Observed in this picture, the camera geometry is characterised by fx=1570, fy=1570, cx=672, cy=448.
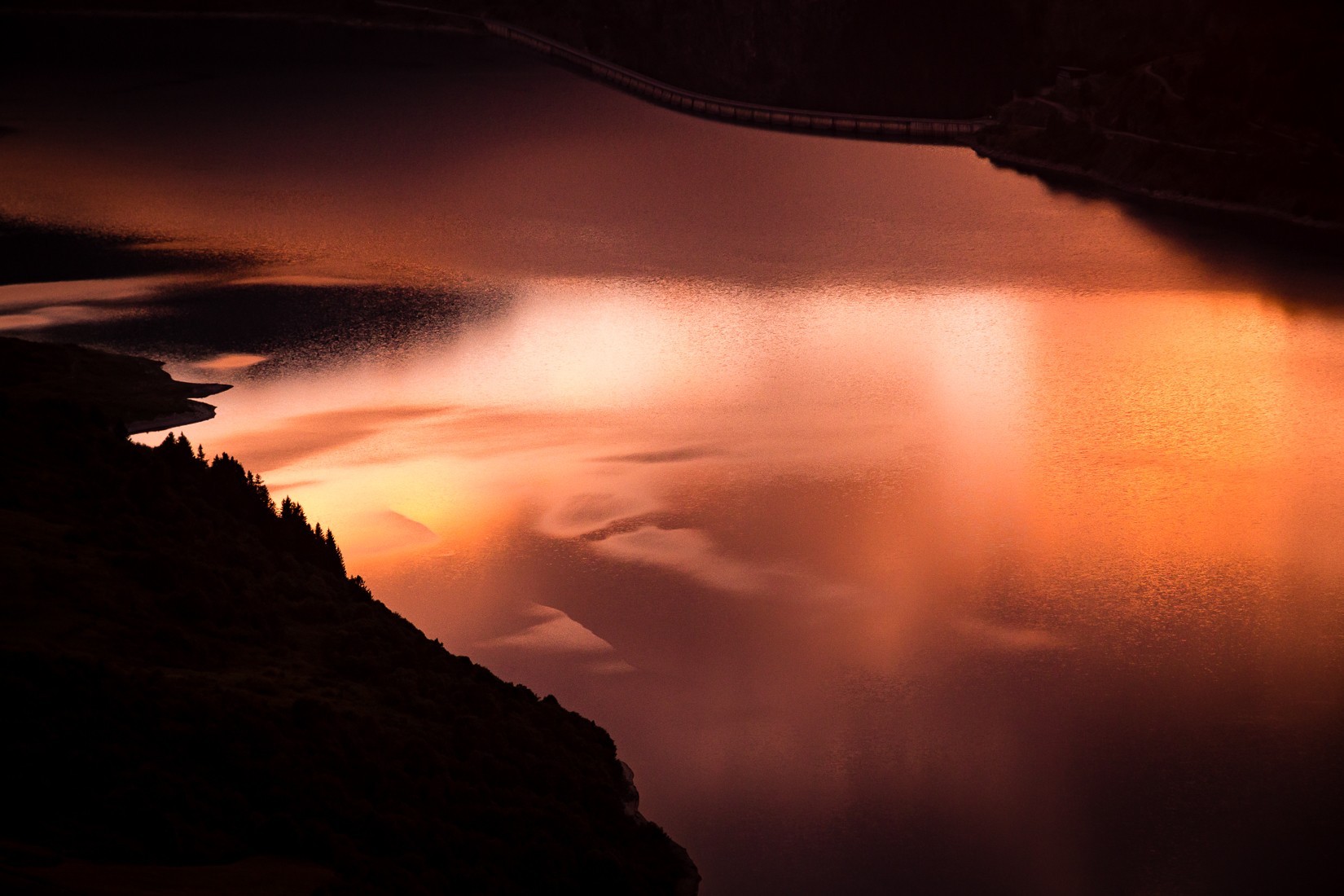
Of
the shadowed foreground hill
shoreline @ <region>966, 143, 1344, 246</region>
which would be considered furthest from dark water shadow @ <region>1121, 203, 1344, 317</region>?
the shadowed foreground hill

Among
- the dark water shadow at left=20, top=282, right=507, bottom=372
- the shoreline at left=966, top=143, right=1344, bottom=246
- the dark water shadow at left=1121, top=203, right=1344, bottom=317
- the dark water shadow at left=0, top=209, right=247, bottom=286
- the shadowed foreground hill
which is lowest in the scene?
the shadowed foreground hill

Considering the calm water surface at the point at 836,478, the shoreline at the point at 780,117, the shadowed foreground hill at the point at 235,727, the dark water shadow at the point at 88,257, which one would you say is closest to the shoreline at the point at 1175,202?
the shoreline at the point at 780,117

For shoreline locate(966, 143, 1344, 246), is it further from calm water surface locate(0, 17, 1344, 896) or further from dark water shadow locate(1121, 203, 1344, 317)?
calm water surface locate(0, 17, 1344, 896)

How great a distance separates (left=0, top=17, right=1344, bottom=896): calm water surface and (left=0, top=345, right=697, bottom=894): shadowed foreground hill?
192 cm

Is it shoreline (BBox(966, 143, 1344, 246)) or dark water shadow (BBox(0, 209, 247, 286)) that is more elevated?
shoreline (BBox(966, 143, 1344, 246))

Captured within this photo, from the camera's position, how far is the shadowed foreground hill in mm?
15578

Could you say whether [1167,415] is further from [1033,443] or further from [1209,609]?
[1209,609]

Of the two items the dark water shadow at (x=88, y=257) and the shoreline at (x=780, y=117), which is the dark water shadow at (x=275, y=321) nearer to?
the dark water shadow at (x=88, y=257)

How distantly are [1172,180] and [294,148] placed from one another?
139 feet

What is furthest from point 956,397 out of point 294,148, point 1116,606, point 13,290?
point 294,148

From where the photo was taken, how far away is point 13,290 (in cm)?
5094

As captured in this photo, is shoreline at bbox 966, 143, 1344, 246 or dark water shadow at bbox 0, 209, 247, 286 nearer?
dark water shadow at bbox 0, 209, 247, 286

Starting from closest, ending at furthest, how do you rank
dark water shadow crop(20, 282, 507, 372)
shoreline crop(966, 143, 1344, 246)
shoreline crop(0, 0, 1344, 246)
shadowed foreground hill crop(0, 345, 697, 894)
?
1. shadowed foreground hill crop(0, 345, 697, 894)
2. dark water shadow crop(20, 282, 507, 372)
3. shoreline crop(966, 143, 1344, 246)
4. shoreline crop(0, 0, 1344, 246)

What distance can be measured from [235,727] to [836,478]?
18182mm
